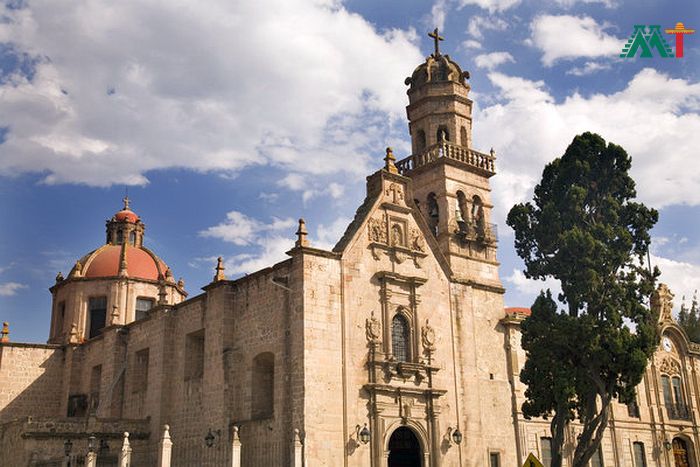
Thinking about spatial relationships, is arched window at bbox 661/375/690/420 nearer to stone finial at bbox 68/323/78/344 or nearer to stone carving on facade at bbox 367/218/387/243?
stone carving on facade at bbox 367/218/387/243

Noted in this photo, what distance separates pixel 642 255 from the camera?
93.8ft

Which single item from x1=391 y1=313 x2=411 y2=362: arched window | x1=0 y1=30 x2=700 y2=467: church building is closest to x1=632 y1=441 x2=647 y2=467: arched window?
x1=0 y1=30 x2=700 y2=467: church building

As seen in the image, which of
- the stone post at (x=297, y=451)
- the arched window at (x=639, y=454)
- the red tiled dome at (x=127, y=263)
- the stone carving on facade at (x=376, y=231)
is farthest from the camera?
the red tiled dome at (x=127, y=263)

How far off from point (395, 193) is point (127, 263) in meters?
22.6

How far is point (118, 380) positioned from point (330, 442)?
14.2 metres

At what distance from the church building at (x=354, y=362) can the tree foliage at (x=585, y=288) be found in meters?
3.94

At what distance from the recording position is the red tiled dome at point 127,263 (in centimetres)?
4675

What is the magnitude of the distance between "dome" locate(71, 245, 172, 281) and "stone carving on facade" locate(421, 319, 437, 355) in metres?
23.0

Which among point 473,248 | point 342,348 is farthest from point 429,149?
point 342,348

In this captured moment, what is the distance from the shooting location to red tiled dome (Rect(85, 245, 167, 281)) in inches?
1841

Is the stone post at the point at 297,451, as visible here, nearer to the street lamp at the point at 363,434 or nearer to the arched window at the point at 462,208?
the street lamp at the point at 363,434

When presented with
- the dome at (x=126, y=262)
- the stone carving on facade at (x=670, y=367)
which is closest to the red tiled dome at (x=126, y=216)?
the dome at (x=126, y=262)

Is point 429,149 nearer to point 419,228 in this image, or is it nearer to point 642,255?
Result: point 419,228

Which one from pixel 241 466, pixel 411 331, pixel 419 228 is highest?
pixel 419 228
